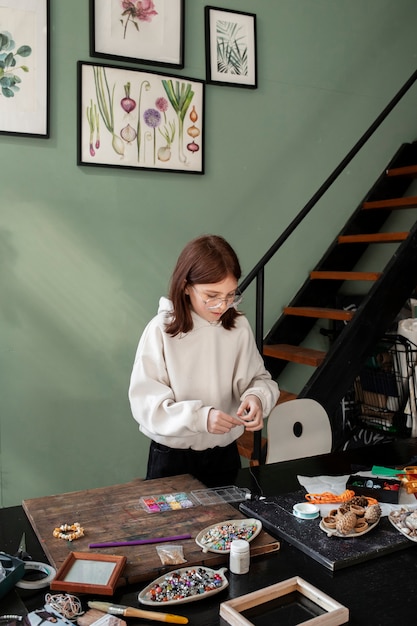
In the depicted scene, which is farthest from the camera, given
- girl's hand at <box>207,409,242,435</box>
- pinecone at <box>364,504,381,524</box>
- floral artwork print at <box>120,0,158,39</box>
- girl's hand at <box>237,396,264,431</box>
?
floral artwork print at <box>120,0,158,39</box>

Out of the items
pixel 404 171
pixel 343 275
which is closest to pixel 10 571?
pixel 343 275

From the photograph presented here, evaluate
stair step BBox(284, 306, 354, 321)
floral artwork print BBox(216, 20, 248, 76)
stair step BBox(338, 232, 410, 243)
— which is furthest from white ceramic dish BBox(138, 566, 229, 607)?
floral artwork print BBox(216, 20, 248, 76)

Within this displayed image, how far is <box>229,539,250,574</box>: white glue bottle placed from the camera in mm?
1135

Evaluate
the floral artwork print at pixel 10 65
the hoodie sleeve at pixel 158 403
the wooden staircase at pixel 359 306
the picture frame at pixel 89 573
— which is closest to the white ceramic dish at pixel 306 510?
the hoodie sleeve at pixel 158 403

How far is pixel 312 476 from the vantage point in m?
1.70

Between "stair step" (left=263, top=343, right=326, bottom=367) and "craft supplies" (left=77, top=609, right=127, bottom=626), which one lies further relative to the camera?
"stair step" (left=263, top=343, right=326, bottom=367)

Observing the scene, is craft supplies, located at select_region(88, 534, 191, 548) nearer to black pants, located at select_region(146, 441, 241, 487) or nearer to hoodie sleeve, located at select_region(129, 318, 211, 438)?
hoodie sleeve, located at select_region(129, 318, 211, 438)

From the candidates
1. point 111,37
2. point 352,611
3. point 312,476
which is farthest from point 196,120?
point 352,611

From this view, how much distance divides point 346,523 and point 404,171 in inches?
117

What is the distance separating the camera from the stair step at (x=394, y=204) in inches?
137

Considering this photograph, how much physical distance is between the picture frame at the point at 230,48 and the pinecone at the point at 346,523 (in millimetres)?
2619

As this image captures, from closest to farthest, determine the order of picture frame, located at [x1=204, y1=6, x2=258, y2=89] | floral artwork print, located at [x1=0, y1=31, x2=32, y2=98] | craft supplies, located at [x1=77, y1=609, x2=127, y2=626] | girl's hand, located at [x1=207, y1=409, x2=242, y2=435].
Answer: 1. craft supplies, located at [x1=77, y1=609, x2=127, y2=626]
2. girl's hand, located at [x1=207, y1=409, x2=242, y2=435]
3. floral artwork print, located at [x1=0, y1=31, x2=32, y2=98]
4. picture frame, located at [x1=204, y1=6, x2=258, y2=89]

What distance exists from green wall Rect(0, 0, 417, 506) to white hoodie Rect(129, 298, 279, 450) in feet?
3.95

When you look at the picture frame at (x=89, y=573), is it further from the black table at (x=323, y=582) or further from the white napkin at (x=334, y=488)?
the white napkin at (x=334, y=488)
